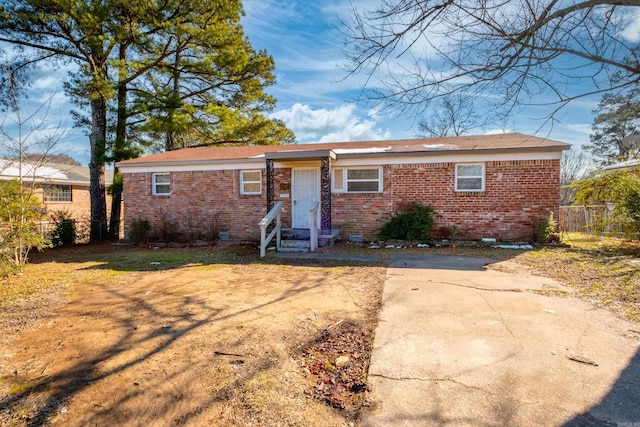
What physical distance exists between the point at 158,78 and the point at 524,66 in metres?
18.1

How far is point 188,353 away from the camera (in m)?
3.16

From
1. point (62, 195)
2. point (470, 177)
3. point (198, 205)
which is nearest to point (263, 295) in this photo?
point (470, 177)

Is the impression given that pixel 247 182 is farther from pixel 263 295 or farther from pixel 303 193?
pixel 263 295

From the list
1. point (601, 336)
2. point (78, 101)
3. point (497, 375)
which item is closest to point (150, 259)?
point (497, 375)

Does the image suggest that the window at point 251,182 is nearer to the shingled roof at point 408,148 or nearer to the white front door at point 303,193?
the shingled roof at point 408,148

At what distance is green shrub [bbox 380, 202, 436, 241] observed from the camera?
10398mm

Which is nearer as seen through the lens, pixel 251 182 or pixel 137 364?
pixel 137 364

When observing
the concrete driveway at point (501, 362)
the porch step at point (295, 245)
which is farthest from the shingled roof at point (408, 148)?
the concrete driveway at point (501, 362)

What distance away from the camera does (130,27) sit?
1388 cm

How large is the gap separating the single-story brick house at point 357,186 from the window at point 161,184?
0.04 m

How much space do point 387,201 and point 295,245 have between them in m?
3.38

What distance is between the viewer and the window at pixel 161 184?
519 inches

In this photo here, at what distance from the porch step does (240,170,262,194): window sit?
2807 millimetres

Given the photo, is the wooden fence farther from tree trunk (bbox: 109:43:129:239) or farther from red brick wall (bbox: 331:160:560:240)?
tree trunk (bbox: 109:43:129:239)
